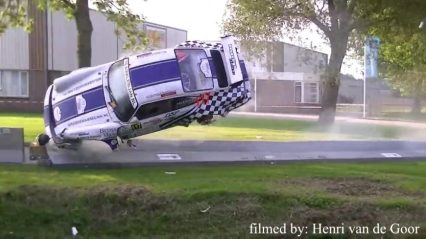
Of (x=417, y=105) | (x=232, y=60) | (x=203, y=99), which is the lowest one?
(x=417, y=105)

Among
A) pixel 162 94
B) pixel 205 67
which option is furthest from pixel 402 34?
pixel 162 94

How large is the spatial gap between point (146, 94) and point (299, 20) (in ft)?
60.7

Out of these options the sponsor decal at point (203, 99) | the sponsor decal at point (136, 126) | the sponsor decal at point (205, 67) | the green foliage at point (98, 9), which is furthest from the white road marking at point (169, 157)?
the green foliage at point (98, 9)

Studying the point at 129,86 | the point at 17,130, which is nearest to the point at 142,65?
the point at 129,86

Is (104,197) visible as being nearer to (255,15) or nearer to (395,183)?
(395,183)

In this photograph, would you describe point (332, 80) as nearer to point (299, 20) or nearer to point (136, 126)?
point (299, 20)

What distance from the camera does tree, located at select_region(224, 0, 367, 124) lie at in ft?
95.6

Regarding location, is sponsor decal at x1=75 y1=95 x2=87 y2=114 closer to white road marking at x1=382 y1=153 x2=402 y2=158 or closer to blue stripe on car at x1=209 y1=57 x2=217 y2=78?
blue stripe on car at x1=209 y1=57 x2=217 y2=78

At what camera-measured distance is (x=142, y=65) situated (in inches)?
514

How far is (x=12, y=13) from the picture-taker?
60.2 ft

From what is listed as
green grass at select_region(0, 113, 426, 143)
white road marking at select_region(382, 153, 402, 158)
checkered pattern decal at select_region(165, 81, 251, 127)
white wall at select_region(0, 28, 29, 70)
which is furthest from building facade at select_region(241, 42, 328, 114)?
checkered pattern decal at select_region(165, 81, 251, 127)

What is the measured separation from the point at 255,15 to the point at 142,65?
16.9 m

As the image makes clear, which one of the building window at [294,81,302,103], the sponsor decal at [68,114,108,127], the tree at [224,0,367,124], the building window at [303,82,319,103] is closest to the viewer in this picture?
the sponsor decal at [68,114,108,127]

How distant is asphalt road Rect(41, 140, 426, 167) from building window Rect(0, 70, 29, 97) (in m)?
27.4
